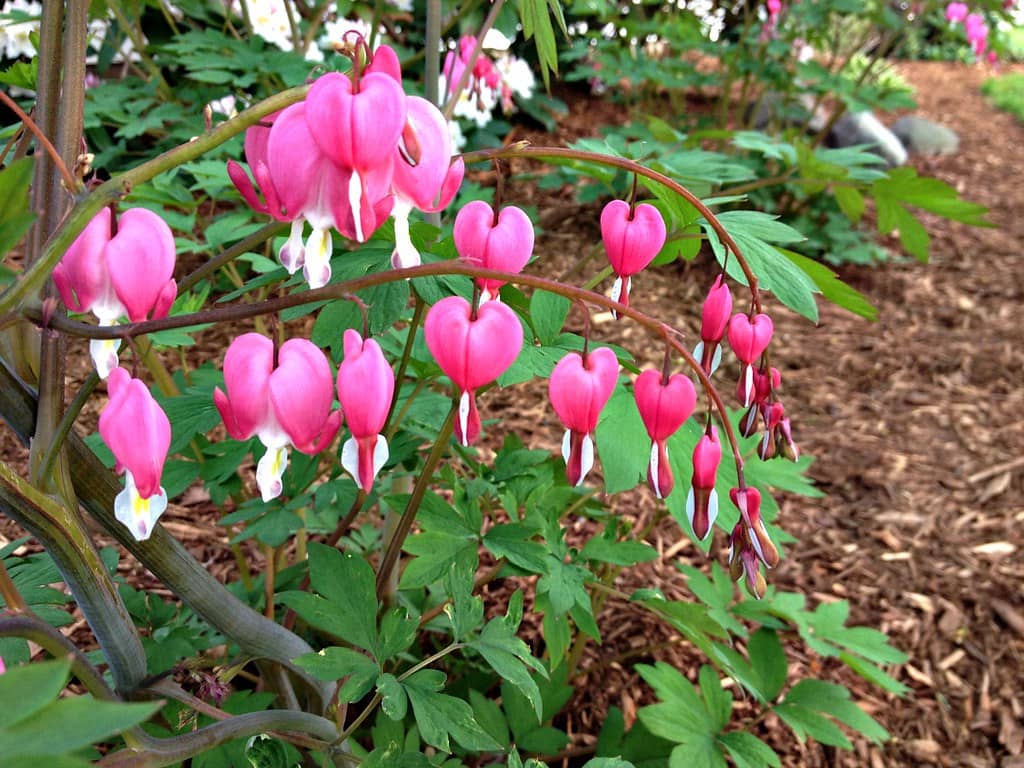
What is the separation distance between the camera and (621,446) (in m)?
1.23

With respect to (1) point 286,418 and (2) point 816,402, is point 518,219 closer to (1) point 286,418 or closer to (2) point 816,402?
(1) point 286,418

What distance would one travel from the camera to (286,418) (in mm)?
736

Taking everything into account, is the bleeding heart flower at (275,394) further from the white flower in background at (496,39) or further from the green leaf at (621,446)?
the white flower in background at (496,39)

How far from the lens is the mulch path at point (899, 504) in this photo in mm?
1985

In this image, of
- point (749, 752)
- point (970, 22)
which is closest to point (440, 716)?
point (749, 752)

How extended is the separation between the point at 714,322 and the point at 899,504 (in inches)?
77.0

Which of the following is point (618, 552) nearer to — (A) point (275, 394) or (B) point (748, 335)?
(B) point (748, 335)

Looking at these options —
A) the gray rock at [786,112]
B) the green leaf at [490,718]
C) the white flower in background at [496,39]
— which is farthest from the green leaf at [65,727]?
the gray rock at [786,112]

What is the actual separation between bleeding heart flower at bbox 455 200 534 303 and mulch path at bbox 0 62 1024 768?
3.64ft

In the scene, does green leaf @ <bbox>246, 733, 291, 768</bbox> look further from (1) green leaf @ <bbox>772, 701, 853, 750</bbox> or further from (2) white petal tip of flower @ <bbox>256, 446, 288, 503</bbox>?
(1) green leaf @ <bbox>772, 701, 853, 750</bbox>

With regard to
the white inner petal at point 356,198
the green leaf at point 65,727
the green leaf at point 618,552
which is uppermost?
the white inner petal at point 356,198

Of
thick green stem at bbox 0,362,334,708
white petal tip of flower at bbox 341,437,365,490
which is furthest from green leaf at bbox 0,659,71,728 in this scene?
thick green stem at bbox 0,362,334,708

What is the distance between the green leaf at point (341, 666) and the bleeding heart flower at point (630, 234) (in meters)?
0.53

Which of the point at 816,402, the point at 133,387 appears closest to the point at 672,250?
the point at 133,387
